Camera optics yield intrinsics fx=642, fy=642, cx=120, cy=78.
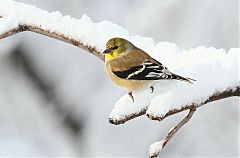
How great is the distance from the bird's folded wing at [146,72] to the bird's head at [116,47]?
0.05 metres

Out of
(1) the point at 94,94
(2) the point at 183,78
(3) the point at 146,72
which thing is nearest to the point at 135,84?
(3) the point at 146,72

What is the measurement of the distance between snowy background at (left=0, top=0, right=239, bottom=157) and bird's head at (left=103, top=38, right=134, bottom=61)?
106 cm

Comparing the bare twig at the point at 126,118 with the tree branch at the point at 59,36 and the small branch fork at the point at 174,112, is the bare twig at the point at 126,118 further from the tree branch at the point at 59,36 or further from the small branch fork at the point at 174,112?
the tree branch at the point at 59,36

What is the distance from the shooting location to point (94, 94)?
9.43 ft

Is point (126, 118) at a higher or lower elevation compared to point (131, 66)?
lower

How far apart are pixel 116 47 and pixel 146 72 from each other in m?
0.13

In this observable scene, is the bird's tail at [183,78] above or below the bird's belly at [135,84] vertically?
below

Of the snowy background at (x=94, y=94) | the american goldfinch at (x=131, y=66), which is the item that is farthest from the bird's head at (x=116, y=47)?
the snowy background at (x=94, y=94)

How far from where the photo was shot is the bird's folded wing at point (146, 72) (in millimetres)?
1373

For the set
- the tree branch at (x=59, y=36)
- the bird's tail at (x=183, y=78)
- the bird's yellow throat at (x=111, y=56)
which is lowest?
the bird's tail at (x=183, y=78)

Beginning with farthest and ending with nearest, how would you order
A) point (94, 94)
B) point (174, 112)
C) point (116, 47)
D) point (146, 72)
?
point (94, 94) → point (116, 47) → point (146, 72) → point (174, 112)

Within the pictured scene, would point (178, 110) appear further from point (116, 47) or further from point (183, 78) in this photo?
point (116, 47)

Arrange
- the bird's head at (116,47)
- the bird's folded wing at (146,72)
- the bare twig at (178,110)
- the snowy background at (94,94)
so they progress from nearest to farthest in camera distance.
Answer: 1. the bare twig at (178,110)
2. the bird's folded wing at (146,72)
3. the bird's head at (116,47)
4. the snowy background at (94,94)

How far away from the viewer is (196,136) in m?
2.57
